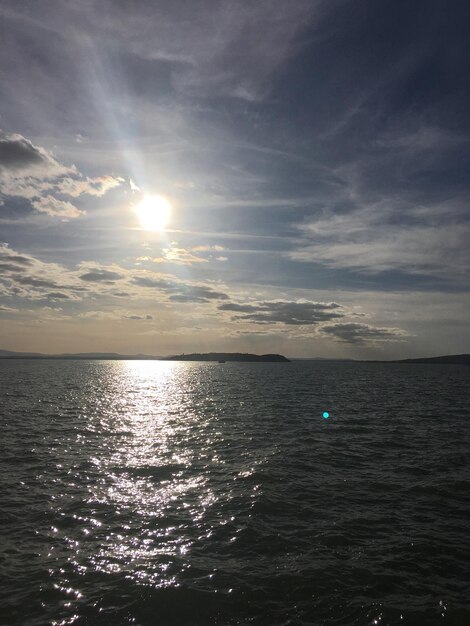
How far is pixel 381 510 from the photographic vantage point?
19062 mm

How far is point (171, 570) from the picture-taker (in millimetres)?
13664

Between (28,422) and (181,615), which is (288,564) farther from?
(28,422)

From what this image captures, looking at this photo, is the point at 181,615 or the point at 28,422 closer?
the point at 181,615

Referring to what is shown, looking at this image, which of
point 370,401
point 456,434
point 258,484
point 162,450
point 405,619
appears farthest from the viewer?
point 370,401

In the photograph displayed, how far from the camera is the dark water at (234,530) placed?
1196 centimetres

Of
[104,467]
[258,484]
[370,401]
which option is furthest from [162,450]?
[370,401]

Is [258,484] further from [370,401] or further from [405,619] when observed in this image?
[370,401]

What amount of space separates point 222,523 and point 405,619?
27.0ft

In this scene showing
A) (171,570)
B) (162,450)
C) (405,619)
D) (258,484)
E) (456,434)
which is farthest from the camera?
(456,434)

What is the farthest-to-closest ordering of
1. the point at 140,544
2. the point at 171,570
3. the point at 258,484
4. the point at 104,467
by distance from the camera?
1. the point at 104,467
2. the point at 258,484
3. the point at 140,544
4. the point at 171,570

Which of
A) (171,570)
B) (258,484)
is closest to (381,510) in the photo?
(258,484)

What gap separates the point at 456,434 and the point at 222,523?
29.7m

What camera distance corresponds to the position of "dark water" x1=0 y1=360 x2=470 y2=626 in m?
12.0

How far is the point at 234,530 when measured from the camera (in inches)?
665
